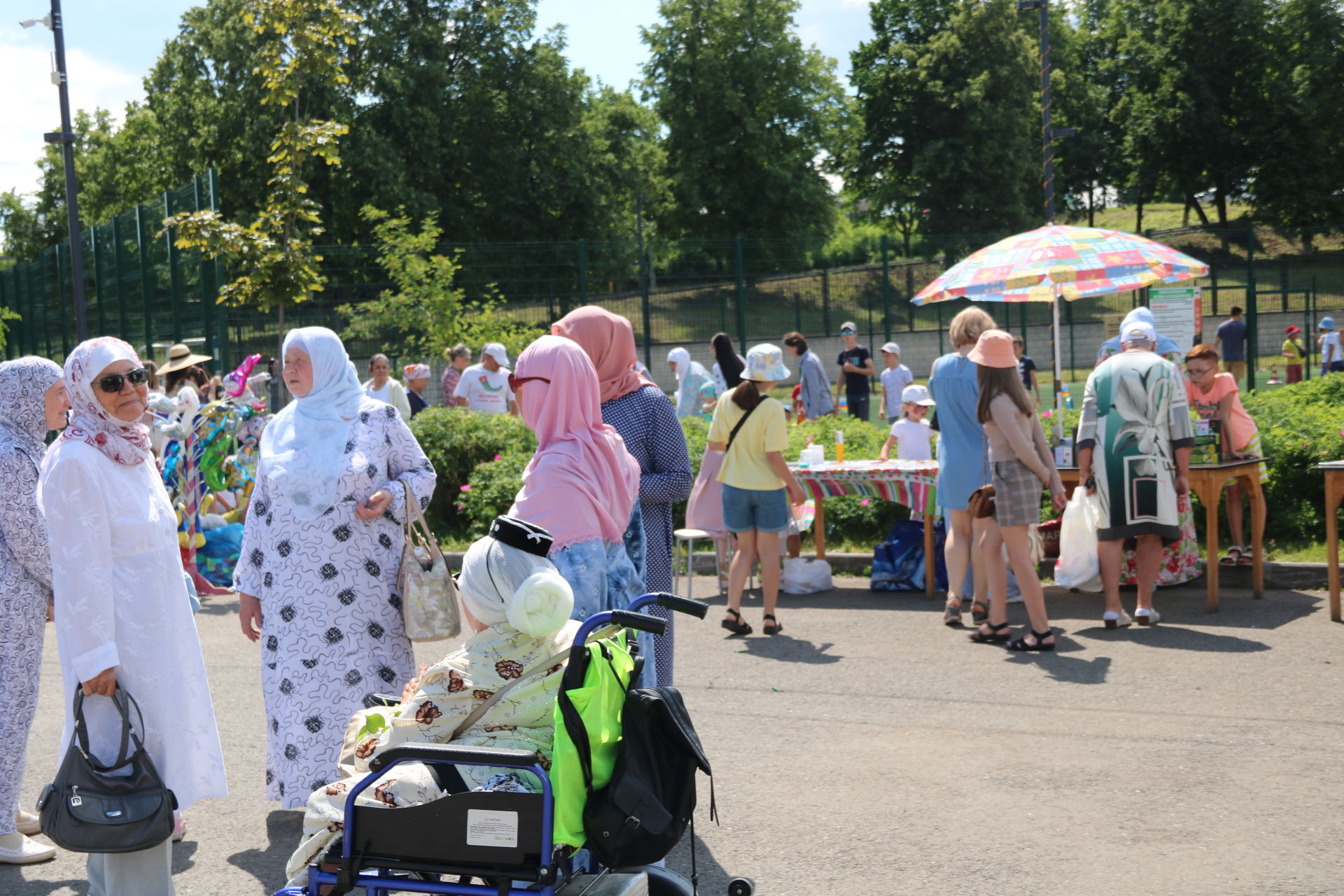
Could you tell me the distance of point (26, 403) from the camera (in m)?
5.07

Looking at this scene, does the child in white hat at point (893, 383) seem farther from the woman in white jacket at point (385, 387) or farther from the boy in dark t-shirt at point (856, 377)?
the woman in white jacket at point (385, 387)

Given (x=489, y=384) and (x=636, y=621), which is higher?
(x=489, y=384)

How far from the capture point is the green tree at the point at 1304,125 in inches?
1989

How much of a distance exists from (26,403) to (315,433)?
1133 millimetres

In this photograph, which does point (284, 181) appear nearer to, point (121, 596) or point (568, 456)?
point (121, 596)

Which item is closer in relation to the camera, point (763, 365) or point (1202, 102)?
point (763, 365)

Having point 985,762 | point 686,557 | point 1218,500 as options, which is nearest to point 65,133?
point 686,557

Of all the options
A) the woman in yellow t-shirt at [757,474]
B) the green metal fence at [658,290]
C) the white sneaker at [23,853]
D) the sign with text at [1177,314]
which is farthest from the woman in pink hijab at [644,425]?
the green metal fence at [658,290]

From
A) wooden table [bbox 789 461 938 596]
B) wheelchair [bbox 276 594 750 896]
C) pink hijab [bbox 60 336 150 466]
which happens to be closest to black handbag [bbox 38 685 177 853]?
wheelchair [bbox 276 594 750 896]

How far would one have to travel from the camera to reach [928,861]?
15.6 ft

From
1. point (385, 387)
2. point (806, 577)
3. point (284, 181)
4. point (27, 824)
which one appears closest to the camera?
point (27, 824)

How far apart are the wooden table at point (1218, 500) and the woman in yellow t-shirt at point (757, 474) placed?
2.68 m

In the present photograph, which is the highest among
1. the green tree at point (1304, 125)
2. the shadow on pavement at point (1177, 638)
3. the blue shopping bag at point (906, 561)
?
the green tree at point (1304, 125)

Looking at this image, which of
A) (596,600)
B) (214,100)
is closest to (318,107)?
(214,100)
